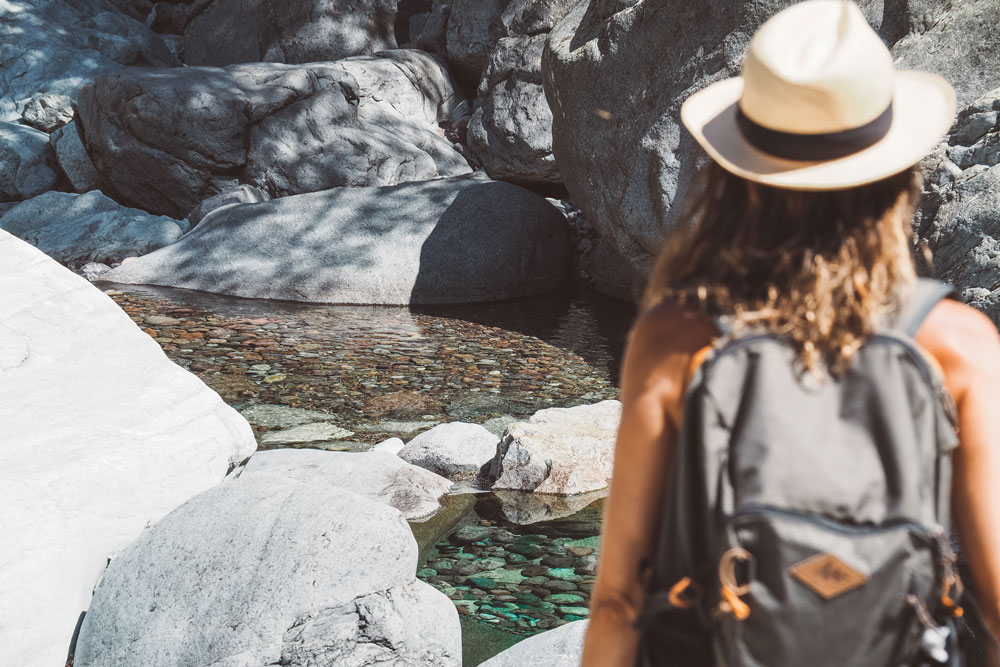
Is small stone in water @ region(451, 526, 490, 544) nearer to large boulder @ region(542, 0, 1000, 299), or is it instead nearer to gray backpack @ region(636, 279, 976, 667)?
gray backpack @ region(636, 279, 976, 667)

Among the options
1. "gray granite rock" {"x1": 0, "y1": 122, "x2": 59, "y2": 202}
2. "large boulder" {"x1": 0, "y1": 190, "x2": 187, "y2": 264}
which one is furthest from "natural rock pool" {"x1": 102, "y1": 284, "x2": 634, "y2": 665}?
"gray granite rock" {"x1": 0, "y1": 122, "x2": 59, "y2": 202}

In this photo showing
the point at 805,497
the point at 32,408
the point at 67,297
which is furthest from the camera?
the point at 67,297

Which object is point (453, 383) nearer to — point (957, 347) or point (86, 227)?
point (957, 347)

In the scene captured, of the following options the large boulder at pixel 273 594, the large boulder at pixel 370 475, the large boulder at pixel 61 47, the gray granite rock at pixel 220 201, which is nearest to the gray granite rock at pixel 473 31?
the gray granite rock at pixel 220 201

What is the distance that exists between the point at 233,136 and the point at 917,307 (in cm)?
1109

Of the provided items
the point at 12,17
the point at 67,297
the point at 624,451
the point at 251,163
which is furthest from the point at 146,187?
Result: the point at 624,451

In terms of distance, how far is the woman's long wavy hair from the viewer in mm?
1004

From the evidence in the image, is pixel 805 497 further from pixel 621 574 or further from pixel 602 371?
pixel 602 371

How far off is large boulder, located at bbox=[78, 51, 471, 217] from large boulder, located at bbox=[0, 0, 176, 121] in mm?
2578

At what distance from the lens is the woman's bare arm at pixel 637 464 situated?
1.05 meters

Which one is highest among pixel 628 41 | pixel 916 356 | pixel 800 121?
pixel 800 121

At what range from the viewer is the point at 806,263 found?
103cm

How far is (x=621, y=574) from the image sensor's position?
111cm

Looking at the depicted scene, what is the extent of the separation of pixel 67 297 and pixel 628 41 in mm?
4568
